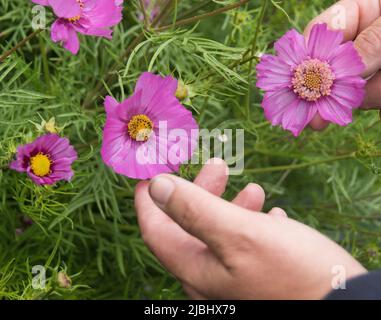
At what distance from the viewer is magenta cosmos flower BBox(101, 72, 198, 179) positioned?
2.43ft

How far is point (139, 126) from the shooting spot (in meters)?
0.78

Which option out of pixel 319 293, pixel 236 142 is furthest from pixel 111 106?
pixel 236 142

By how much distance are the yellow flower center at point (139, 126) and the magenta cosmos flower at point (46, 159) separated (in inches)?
3.5

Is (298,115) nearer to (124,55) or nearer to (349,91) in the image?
(349,91)

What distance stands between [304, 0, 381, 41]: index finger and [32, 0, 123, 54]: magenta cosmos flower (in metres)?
0.28

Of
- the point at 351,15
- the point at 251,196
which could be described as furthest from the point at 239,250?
the point at 351,15

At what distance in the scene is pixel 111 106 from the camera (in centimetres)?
71

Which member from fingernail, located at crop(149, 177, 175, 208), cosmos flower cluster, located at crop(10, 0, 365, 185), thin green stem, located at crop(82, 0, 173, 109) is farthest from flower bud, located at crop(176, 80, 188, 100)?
fingernail, located at crop(149, 177, 175, 208)

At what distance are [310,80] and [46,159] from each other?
369mm

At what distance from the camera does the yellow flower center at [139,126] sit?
0.78 m

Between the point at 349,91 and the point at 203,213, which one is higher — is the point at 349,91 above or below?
above

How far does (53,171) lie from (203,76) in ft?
0.86

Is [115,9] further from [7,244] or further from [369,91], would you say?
[7,244]

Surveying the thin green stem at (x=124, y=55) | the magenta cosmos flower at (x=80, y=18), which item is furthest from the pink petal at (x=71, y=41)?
the thin green stem at (x=124, y=55)
